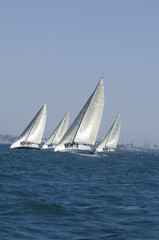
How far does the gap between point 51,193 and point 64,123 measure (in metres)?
83.8

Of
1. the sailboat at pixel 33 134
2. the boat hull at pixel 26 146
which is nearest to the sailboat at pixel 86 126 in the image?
the boat hull at pixel 26 146

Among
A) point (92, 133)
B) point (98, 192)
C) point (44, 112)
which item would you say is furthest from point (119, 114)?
point (98, 192)

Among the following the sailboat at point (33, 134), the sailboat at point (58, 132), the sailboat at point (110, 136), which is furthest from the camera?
the sailboat at point (110, 136)

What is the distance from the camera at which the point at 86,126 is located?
218 ft

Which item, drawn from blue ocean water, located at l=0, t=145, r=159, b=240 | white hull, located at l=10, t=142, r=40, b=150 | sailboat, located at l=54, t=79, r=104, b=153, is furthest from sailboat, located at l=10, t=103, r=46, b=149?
blue ocean water, located at l=0, t=145, r=159, b=240

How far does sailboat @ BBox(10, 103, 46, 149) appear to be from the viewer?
268ft

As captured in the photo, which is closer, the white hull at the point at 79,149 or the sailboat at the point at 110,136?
the white hull at the point at 79,149

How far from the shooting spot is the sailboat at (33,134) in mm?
81562

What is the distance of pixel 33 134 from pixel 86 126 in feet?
64.1

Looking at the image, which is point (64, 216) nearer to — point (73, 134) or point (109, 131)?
point (73, 134)

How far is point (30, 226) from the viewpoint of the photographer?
13367 millimetres

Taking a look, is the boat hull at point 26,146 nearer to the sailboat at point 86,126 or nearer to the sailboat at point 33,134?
the sailboat at point 33,134

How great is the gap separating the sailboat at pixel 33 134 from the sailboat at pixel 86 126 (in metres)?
14.7

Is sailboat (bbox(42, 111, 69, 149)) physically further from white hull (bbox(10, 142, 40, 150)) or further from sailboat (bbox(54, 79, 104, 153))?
sailboat (bbox(54, 79, 104, 153))
